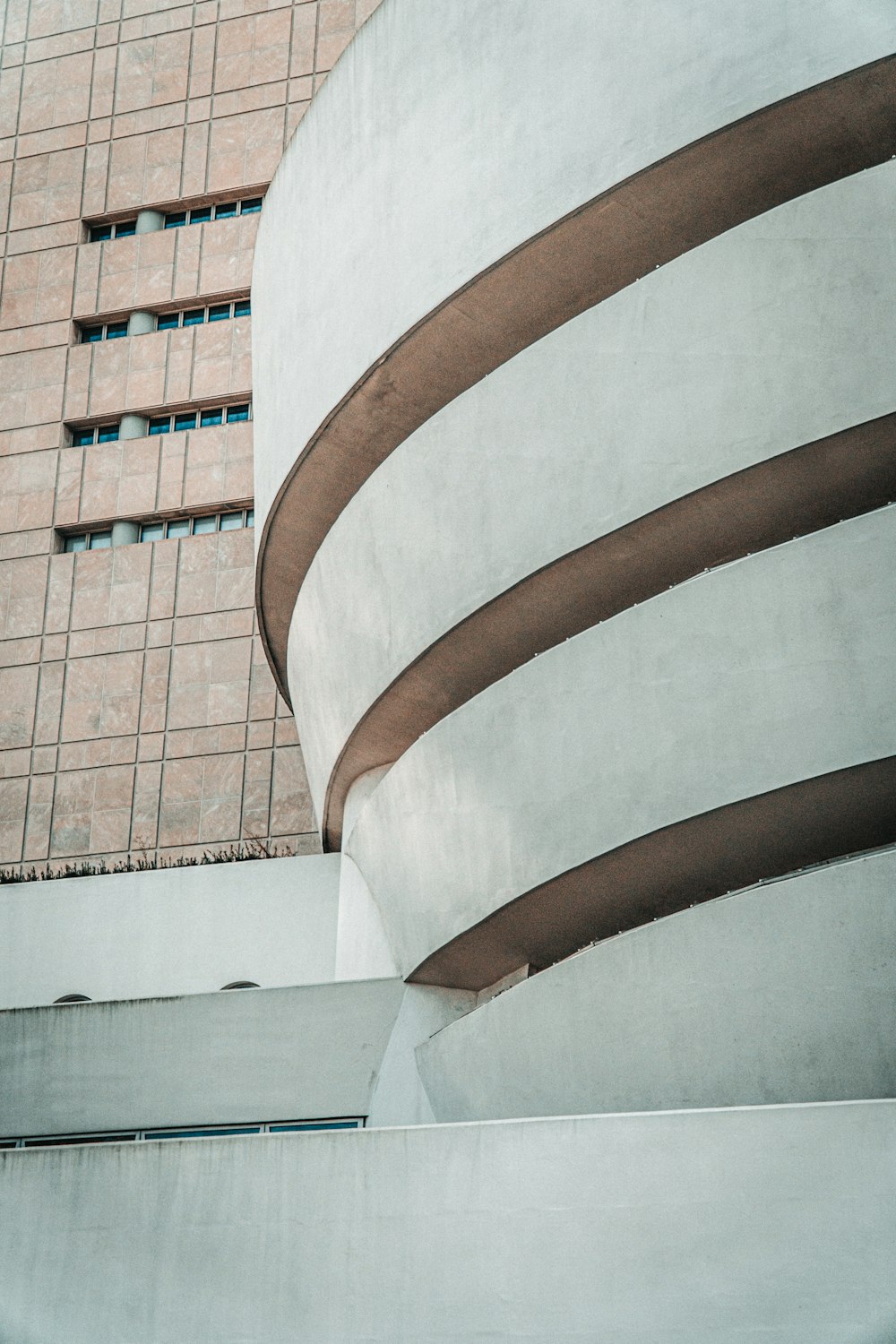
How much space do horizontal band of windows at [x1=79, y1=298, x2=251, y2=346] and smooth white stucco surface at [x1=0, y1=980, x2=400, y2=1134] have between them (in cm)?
1419

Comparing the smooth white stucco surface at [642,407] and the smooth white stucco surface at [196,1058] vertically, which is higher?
the smooth white stucco surface at [642,407]

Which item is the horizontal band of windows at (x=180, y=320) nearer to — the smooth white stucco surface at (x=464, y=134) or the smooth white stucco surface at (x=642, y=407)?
the smooth white stucco surface at (x=464, y=134)

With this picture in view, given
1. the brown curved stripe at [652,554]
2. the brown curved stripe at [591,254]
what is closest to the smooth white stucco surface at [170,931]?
the brown curved stripe at [652,554]

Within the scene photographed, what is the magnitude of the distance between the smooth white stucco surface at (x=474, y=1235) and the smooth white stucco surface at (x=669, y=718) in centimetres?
256

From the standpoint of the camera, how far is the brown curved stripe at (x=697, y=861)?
11.3m

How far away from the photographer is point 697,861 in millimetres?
12125

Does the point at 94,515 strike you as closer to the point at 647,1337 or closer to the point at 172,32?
the point at 172,32

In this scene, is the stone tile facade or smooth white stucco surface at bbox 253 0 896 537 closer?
smooth white stucco surface at bbox 253 0 896 537

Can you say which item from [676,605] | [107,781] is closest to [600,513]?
[676,605]

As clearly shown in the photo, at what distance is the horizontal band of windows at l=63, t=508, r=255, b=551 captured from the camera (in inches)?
1016

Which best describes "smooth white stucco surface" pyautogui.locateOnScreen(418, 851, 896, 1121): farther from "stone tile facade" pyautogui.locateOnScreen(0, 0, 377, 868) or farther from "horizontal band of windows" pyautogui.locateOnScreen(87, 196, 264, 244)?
"horizontal band of windows" pyautogui.locateOnScreen(87, 196, 264, 244)

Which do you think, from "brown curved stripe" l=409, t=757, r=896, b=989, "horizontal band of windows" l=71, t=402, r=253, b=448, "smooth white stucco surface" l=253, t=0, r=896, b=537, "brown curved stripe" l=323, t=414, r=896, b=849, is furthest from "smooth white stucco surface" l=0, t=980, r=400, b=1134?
"horizontal band of windows" l=71, t=402, r=253, b=448

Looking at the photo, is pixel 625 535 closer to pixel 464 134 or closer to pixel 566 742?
pixel 566 742

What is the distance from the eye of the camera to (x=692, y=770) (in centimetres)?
1159
